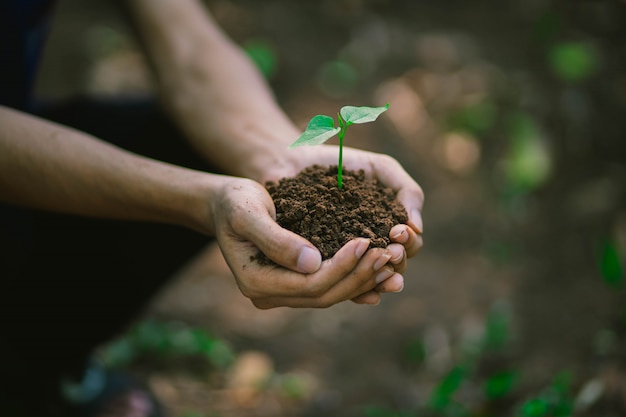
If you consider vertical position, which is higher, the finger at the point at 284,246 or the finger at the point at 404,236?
the finger at the point at 404,236

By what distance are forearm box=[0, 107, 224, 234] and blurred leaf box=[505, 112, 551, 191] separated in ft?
6.69

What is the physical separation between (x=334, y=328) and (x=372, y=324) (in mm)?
159

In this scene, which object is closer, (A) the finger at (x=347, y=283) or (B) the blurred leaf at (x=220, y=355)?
(A) the finger at (x=347, y=283)

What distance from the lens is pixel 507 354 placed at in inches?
88.1

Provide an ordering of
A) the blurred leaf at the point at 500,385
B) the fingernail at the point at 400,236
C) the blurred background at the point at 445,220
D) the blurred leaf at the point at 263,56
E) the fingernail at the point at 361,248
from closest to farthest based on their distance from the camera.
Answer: the fingernail at the point at 361,248 < the fingernail at the point at 400,236 < the blurred leaf at the point at 500,385 < the blurred background at the point at 445,220 < the blurred leaf at the point at 263,56

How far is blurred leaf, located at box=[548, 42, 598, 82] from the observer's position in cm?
311

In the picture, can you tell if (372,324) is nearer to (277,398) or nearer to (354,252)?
(277,398)

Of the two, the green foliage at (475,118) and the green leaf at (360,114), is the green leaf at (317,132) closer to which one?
the green leaf at (360,114)

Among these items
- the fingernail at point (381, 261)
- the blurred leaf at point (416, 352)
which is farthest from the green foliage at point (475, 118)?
the fingernail at point (381, 261)

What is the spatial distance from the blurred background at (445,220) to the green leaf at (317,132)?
1065 millimetres

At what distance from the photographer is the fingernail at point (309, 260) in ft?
3.74

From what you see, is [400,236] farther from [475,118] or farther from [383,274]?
[475,118]

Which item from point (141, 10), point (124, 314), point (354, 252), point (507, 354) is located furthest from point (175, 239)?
point (507, 354)

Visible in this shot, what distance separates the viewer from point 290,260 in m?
1.15
